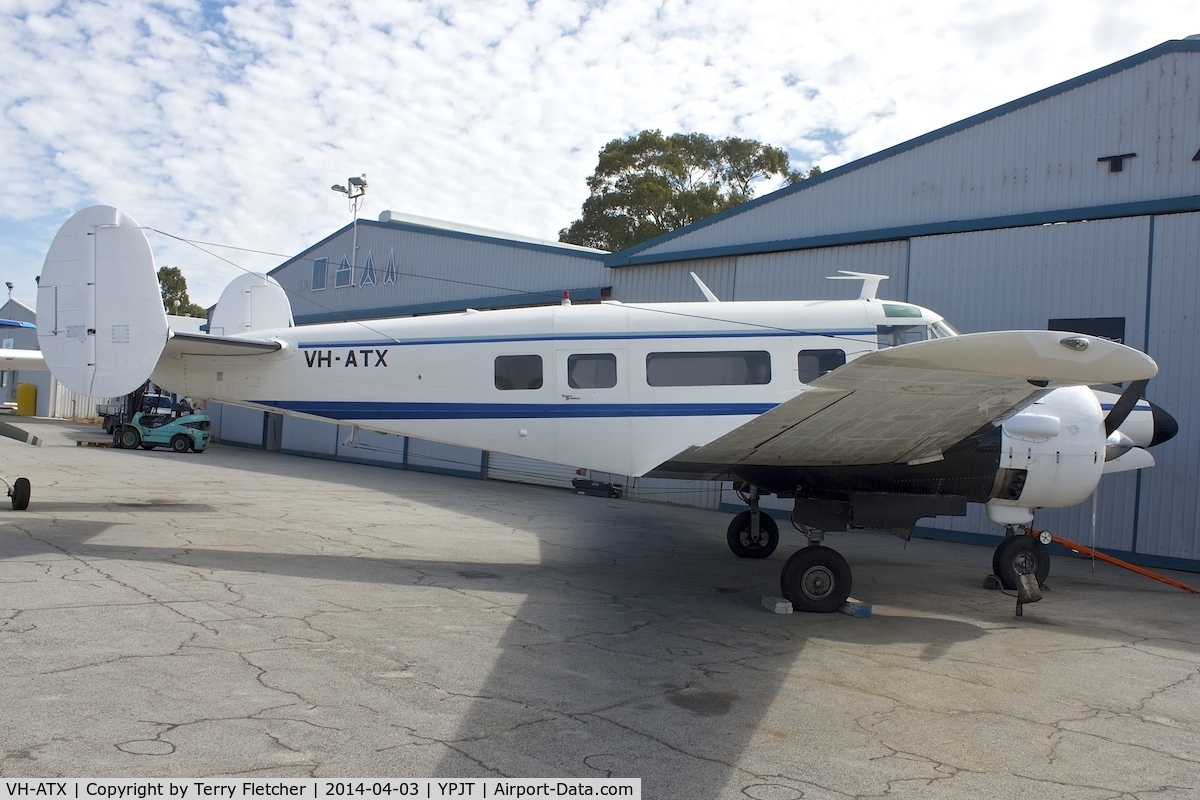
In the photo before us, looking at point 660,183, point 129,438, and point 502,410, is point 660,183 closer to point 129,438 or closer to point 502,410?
point 129,438

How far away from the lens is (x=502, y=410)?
989 centimetres

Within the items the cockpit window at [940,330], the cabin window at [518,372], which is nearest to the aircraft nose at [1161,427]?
the cockpit window at [940,330]

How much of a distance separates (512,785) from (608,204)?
42.2m

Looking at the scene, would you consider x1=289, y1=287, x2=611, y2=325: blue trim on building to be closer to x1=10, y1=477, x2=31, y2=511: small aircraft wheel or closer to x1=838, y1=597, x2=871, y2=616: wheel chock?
x1=10, y1=477, x2=31, y2=511: small aircraft wheel

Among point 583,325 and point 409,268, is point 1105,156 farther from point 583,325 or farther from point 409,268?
point 409,268

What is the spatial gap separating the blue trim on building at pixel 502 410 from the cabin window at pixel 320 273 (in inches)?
845

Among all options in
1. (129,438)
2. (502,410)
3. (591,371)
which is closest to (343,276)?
(129,438)

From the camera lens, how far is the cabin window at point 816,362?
30.1 feet

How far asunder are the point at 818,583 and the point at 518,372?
4.25 metres

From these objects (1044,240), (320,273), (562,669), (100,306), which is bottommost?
(562,669)

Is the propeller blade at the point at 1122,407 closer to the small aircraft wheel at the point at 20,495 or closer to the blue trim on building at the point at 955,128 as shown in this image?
the blue trim on building at the point at 955,128

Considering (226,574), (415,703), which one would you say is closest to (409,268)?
(226,574)

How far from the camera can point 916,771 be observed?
170 inches

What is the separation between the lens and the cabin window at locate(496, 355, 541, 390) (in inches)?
385
